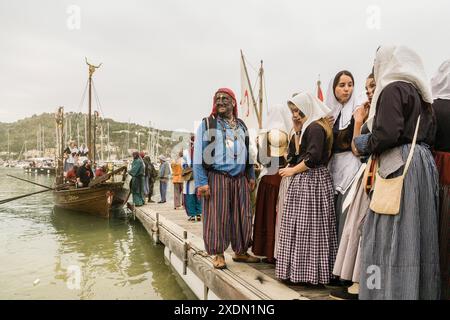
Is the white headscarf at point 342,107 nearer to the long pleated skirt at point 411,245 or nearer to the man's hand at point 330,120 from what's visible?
the man's hand at point 330,120

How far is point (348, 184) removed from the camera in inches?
120

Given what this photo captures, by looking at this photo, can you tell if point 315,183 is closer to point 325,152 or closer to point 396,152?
point 325,152

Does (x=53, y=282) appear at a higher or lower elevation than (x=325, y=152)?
lower

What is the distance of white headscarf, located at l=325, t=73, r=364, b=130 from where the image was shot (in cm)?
312

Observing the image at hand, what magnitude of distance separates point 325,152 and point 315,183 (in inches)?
11.1

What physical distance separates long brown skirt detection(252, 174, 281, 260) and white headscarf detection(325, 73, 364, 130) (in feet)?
3.07


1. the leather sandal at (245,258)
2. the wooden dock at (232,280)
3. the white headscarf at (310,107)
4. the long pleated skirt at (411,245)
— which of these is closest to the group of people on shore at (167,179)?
the wooden dock at (232,280)

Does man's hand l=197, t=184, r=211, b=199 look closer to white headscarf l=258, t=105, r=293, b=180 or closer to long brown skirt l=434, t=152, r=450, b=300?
white headscarf l=258, t=105, r=293, b=180

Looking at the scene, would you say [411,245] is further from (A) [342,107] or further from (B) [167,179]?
(B) [167,179]

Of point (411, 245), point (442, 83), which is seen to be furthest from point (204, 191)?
point (442, 83)

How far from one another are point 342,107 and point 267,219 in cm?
137

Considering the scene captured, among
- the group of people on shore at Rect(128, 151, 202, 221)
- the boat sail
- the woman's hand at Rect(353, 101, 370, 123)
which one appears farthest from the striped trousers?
the boat sail
